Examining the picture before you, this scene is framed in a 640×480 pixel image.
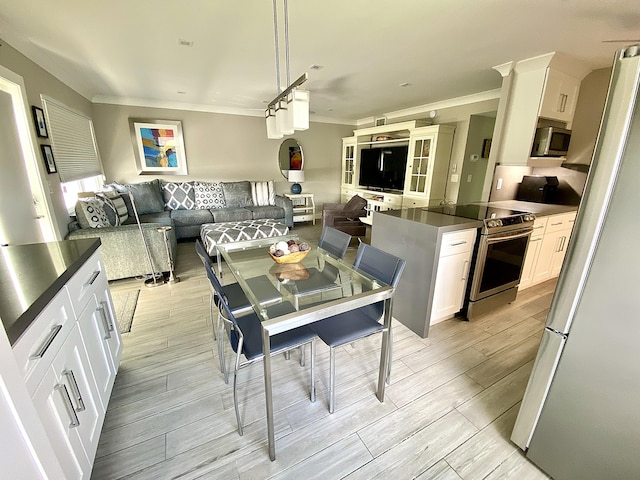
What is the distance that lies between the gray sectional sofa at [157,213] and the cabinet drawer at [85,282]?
1.57 metres

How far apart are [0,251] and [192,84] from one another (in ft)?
10.1

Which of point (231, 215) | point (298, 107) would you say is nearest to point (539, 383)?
point (298, 107)

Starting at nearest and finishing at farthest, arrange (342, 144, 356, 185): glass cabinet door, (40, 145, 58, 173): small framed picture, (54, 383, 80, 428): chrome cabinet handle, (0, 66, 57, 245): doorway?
(54, 383, 80, 428): chrome cabinet handle
(0, 66, 57, 245): doorway
(40, 145, 58, 173): small framed picture
(342, 144, 356, 185): glass cabinet door

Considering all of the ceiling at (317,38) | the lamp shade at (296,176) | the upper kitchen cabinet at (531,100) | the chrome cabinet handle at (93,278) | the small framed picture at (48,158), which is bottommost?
the chrome cabinet handle at (93,278)

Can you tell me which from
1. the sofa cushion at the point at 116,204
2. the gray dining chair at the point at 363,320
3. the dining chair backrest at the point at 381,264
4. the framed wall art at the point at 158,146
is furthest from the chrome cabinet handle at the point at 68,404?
the framed wall art at the point at 158,146

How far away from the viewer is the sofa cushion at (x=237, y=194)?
5.12 m

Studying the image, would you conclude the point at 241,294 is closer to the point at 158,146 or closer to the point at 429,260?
the point at 429,260

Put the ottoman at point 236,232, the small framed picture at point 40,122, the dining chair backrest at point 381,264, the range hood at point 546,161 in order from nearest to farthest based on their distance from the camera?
the dining chair backrest at point 381,264 < the small framed picture at point 40,122 < the range hood at point 546,161 < the ottoman at point 236,232

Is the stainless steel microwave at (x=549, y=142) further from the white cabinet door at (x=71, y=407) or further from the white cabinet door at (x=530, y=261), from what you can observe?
the white cabinet door at (x=71, y=407)

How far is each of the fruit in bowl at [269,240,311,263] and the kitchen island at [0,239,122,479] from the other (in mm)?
1009

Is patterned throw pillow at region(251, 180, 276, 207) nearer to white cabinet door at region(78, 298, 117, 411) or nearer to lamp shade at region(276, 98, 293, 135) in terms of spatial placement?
lamp shade at region(276, 98, 293, 135)

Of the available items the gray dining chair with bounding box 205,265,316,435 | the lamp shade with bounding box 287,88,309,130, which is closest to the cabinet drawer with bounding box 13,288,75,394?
the gray dining chair with bounding box 205,265,316,435

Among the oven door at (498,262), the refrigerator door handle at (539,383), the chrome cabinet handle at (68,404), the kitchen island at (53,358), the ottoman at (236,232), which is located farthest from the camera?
the ottoman at (236,232)

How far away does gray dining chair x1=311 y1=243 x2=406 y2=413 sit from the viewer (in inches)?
57.6
